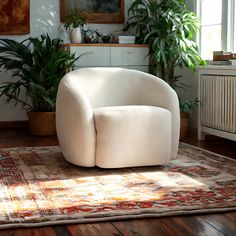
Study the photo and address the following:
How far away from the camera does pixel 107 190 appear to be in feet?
9.79

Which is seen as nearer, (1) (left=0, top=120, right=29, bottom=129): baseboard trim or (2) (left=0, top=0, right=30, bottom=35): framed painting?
(2) (left=0, top=0, right=30, bottom=35): framed painting

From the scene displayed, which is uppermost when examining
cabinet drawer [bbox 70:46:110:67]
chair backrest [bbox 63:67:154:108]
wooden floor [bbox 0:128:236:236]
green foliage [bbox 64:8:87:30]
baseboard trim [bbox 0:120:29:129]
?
green foliage [bbox 64:8:87:30]

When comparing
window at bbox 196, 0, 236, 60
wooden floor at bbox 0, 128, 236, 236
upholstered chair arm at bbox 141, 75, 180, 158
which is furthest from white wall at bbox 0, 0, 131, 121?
wooden floor at bbox 0, 128, 236, 236

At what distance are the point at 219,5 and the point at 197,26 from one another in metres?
0.34

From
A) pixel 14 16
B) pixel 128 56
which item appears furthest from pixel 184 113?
pixel 14 16

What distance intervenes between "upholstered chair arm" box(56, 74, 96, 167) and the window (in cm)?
191

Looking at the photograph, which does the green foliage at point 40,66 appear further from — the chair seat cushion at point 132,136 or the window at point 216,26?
the chair seat cushion at point 132,136

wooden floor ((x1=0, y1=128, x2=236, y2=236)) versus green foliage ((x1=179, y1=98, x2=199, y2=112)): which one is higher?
green foliage ((x1=179, y1=98, x2=199, y2=112))

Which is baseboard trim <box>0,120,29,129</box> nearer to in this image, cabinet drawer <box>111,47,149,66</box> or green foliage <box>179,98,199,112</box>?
cabinet drawer <box>111,47,149,66</box>

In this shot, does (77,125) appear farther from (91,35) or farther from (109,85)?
(91,35)

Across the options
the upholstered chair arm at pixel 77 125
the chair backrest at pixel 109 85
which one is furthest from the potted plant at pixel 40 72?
the upholstered chair arm at pixel 77 125

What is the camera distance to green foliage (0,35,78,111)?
5.34 m

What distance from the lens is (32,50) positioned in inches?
235

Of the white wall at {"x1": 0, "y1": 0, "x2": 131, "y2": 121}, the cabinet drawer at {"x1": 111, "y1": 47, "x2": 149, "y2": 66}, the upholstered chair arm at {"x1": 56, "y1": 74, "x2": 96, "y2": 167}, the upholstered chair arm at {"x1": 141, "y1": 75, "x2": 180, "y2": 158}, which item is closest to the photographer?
the upholstered chair arm at {"x1": 56, "y1": 74, "x2": 96, "y2": 167}
